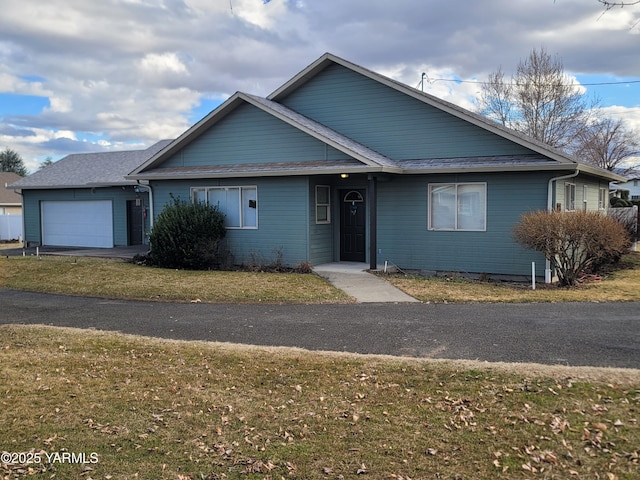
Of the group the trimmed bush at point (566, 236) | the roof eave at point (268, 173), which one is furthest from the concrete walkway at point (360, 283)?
the trimmed bush at point (566, 236)

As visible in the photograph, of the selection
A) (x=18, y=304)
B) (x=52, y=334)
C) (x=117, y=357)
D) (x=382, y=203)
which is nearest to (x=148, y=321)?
(x=52, y=334)

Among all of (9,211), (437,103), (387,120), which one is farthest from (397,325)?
(9,211)

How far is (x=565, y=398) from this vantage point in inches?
211

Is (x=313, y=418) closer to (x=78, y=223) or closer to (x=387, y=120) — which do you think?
(x=387, y=120)

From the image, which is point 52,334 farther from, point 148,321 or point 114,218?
point 114,218

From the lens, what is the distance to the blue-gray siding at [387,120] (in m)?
15.5

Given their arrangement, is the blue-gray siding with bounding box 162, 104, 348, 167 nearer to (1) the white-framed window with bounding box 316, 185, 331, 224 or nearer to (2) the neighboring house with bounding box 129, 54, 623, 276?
(2) the neighboring house with bounding box 129, 54, 623, 276

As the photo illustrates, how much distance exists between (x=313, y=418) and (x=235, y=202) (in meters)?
12.8

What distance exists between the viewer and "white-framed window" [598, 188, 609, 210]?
814 inches

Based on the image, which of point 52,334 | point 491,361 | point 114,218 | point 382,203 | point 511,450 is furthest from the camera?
point 114,218

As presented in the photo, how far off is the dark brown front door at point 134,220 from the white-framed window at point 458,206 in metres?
13.0

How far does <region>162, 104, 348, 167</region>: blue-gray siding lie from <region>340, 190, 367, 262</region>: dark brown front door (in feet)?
5.99

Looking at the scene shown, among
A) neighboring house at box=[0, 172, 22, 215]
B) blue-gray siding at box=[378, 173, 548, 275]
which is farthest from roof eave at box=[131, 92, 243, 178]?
neighboring house at box=[0, 172, 22, 215]

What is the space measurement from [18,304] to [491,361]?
31.0 ft
